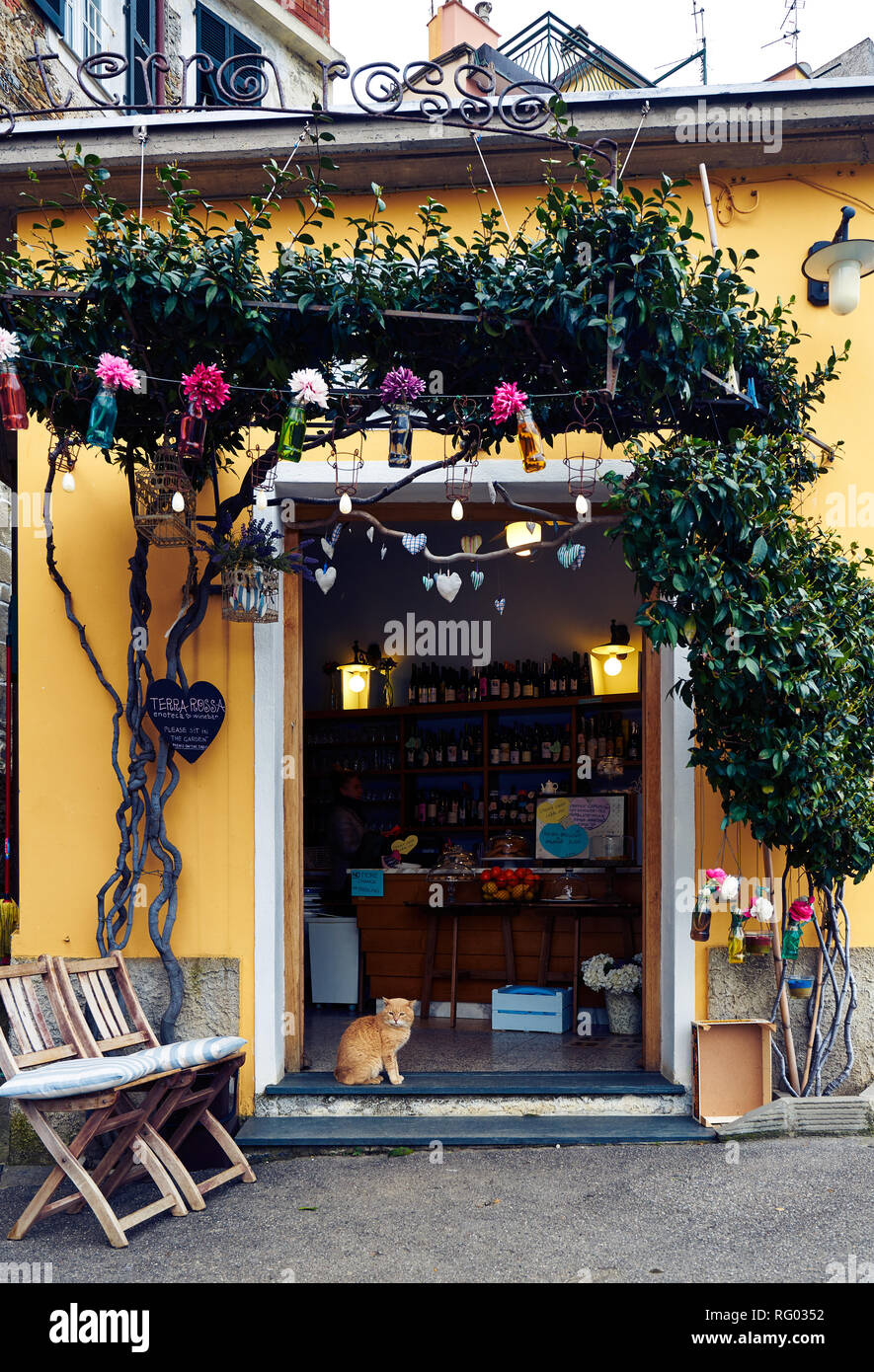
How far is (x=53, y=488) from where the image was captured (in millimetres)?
5945

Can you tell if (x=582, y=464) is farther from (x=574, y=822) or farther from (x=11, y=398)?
(x=574, y=822)

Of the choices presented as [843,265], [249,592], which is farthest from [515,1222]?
[843,265]

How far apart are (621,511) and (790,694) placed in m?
1.09

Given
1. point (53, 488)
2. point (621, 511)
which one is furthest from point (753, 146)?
point (53, 488)

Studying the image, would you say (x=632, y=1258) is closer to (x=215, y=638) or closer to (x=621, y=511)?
(x=621, y=511)

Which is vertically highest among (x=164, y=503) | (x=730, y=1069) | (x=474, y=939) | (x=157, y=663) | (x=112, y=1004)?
(x=164, y=503)

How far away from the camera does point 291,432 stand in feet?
14.6

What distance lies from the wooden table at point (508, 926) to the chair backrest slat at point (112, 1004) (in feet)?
9.82

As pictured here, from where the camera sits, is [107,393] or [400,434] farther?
[400,434]

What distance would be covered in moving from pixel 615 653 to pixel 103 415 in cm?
607

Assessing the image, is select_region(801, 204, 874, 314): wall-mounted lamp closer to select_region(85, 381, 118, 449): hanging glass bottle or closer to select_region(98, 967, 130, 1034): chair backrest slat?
select_region(85, 381, 118, 449): hanging glass bottle

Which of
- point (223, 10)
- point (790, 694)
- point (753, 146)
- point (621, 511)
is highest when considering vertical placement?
point (223, 10)

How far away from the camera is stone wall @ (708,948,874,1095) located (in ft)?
18.8

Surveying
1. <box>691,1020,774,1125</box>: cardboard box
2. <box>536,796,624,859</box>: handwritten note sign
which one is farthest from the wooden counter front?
<box>691,1020,774,1125</box>: cardboard box
